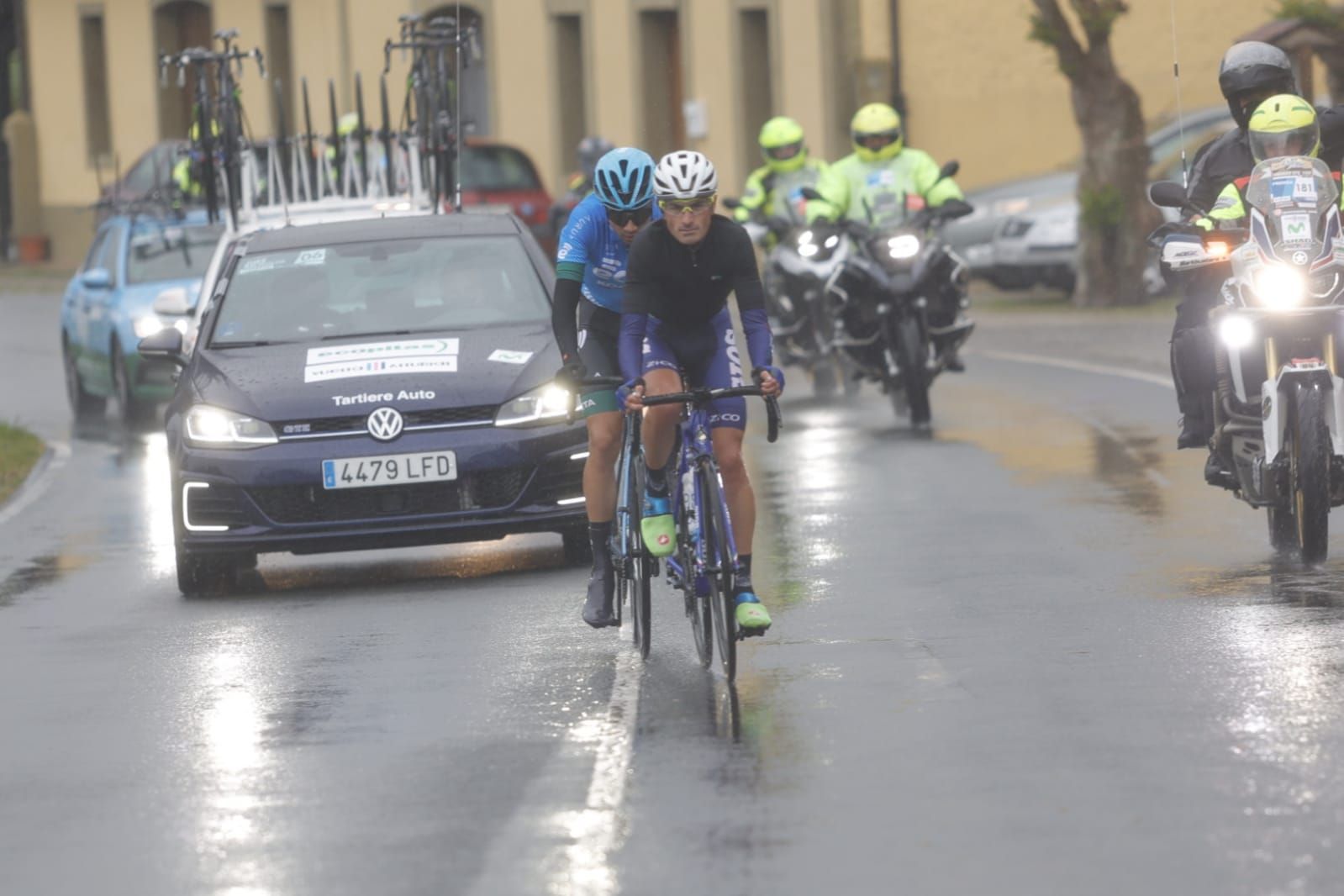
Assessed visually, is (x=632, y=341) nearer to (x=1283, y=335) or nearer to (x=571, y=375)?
(x=571, y=375)

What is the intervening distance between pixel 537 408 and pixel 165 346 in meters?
1.85

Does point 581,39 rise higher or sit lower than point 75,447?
higher

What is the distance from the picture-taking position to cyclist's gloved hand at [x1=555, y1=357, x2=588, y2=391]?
372 inches

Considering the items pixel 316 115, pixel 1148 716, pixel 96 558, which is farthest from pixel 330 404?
pixel 316 115

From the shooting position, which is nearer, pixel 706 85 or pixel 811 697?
pixel 811 697

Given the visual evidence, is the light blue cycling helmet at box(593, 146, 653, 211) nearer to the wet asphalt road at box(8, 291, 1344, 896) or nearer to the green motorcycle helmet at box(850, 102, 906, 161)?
the wet asphalt road at box(8, 291, 1344, 896)

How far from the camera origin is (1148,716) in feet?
26.2

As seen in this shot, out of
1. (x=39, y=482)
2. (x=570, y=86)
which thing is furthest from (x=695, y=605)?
(x=570, y=86)

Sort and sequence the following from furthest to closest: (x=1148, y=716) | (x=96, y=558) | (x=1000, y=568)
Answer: (x=96, y=558)
(x=1000, y=568)
(x=1148, y=716)

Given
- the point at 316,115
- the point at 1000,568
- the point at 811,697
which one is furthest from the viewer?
the point at 316,115

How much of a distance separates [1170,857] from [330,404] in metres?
5.90

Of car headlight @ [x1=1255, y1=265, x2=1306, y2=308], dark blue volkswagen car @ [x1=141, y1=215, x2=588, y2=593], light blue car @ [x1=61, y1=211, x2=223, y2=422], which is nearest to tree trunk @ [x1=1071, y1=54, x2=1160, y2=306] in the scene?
light blue car @ [x1=61, y1=211, x2=223, y2=422]

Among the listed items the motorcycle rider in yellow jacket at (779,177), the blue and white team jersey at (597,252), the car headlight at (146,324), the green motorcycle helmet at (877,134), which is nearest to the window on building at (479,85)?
the motorcycle rider in yellow jacket at (779,177)

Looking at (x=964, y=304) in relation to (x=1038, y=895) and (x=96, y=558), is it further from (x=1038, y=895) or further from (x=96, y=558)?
(x=1038, y=895)
